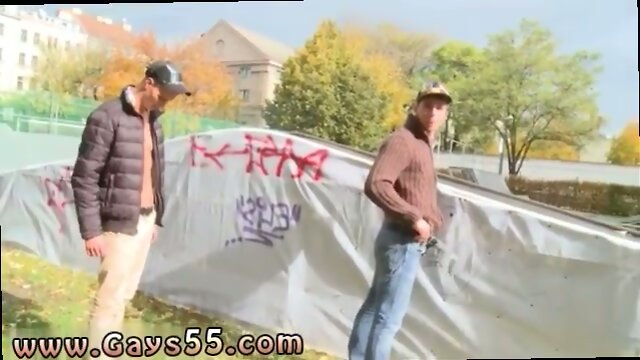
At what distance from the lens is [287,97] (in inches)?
110

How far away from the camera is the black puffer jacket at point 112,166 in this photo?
107 inches

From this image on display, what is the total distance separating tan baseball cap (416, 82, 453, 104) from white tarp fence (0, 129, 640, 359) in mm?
311

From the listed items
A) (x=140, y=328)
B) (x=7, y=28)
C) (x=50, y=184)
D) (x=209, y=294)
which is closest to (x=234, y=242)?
(x=209, y=294)

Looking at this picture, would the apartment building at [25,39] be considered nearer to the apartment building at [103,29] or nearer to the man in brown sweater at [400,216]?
the apartment building at [103,29]

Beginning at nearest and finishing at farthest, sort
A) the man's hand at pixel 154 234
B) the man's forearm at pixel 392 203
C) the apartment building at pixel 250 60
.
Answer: the man's forearm at pixel 392 203
the apartment building at pixel 250 60
the man's hand at pixel 154 234

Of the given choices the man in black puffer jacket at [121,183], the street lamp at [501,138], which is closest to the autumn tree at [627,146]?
the street lamp at [501,138]

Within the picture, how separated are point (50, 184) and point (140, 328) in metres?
0.66

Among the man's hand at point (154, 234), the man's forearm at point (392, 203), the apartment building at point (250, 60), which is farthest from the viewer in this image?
the man's hand at point (154, 234)

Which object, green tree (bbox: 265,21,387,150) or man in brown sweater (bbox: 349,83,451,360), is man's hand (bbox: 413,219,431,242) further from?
green tree (bbox: 265,21,387,150)

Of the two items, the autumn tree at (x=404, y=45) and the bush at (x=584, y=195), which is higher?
the autumn tree at (x=404, y=45)

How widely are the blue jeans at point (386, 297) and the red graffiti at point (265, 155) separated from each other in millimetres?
360

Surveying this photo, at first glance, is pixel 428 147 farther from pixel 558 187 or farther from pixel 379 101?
pixel 558 187

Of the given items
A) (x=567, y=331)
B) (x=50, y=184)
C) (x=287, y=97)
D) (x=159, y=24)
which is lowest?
(x=567, y=331)

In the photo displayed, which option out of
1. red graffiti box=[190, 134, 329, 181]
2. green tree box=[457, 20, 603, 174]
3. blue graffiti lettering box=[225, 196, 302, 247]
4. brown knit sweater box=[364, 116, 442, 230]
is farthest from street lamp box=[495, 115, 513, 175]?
blue graffiti lettering box=[225, 196, 302, 247]
